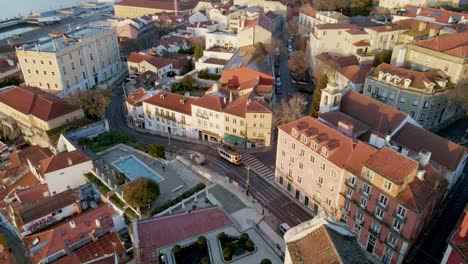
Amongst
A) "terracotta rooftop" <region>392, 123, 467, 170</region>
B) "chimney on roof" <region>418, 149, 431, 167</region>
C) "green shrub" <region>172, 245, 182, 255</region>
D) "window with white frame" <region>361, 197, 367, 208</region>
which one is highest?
"chimney on roof" <region>418, 149, 431, 167</region>

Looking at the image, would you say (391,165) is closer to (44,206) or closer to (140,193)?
(140,193)

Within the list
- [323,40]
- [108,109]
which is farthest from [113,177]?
[323,40]

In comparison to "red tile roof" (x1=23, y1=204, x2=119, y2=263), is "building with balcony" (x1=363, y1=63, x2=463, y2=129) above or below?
above

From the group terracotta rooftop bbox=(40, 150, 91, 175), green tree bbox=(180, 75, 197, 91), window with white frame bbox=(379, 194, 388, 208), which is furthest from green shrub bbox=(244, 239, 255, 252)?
green tree bbox=(180, 75, 197, 91)

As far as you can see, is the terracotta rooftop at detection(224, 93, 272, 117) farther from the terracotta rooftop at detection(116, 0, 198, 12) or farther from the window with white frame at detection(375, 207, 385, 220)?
the terracotta rooftop at detection(116, 0, 198, 12)

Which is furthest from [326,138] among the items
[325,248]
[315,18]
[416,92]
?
[315,18]
